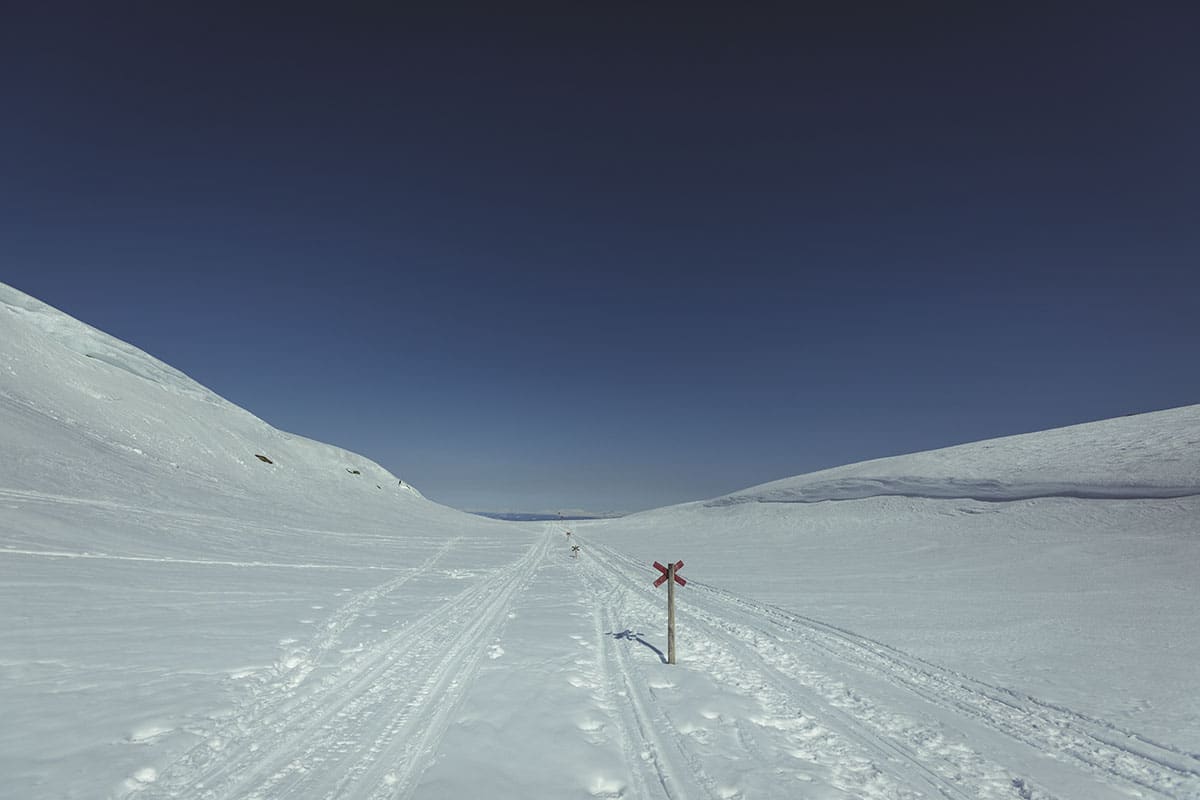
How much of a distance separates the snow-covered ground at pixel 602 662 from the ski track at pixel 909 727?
0.04 metres

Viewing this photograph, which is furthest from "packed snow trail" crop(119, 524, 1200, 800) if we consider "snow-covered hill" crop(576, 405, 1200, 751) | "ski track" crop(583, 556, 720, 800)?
"snow-covered hill" crop(576, 405, 1200, 751)

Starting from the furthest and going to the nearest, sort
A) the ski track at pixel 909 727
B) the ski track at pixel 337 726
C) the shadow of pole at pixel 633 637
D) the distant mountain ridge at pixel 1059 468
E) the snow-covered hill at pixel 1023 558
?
1. the distant mountain ridge at pixel 1059 468
2. the shadow of pole at pixel 633 637
3. the snow-covered hill at pixel 1023 558
4. the ski track at pixel 909 727
5. the ski track at pixel 337 726

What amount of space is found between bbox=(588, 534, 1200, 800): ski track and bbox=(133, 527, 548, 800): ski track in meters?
3.76

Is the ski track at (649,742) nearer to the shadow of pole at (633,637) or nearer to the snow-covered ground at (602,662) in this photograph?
the snow-covered ground at (602,662)

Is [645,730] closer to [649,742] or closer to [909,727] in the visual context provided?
[649,742]

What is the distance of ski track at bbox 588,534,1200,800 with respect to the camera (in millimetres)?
5160

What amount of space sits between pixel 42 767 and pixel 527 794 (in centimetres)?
446

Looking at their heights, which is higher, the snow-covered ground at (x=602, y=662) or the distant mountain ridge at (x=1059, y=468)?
the distant mountain ridge at (x=1059, y=468)

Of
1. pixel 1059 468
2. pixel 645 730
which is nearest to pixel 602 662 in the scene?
pixel 645 730

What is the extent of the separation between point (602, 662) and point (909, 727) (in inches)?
174

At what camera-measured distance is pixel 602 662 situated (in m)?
8.81

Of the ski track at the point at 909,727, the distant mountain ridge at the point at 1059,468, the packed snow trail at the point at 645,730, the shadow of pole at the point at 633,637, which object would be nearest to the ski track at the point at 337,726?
the packed snow trail at the point at 645,730

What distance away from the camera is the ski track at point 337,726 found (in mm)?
4797

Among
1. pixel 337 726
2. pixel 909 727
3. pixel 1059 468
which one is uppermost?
pixel 1059 468
